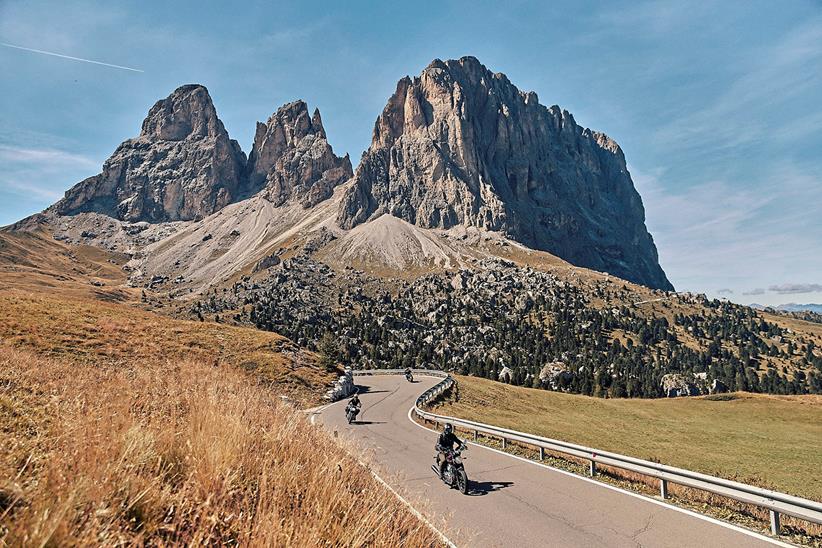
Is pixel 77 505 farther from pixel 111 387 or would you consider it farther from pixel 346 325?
pixel 346 325

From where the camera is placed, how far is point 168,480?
12.3 ft

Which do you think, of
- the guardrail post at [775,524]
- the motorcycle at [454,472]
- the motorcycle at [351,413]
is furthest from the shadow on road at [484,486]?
the motorcycle at [351,413]

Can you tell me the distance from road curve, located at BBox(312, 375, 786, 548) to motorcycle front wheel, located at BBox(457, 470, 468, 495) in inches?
6.5

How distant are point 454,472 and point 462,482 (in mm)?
349

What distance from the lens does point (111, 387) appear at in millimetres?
6129

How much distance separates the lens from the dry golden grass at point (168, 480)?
2.66 m

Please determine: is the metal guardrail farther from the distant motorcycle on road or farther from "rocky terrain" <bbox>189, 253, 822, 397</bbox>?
"rocky terrain" <bbox>189, 253, 822, 397</bbox>

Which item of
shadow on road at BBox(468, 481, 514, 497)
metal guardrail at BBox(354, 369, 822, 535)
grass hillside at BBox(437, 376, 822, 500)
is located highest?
metal guardrail at BBox(354, 369, 822, 535)

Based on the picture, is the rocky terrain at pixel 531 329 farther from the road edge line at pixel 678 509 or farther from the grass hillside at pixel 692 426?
the road edge line at pixel 678 509

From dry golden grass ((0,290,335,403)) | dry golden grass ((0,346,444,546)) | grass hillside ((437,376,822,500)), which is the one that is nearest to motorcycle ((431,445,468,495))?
dry golden grass ((0,346,444,546))

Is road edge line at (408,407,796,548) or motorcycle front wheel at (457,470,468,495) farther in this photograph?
motorcycle front wheel at (457,470,468,495)

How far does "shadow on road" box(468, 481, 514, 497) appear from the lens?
11377mm

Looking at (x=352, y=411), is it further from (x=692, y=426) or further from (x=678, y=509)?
(x=692, y=426)

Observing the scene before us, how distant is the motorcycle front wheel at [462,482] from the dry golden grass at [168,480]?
6.32 metres
